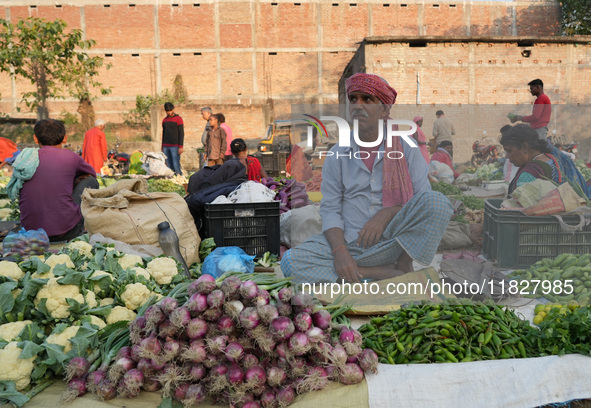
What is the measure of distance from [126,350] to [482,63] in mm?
17242

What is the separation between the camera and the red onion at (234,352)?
2.05 m

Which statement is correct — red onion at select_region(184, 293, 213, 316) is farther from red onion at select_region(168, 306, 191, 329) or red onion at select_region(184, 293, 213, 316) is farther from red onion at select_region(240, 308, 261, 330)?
red onion at select_region(240, 308, 261, 330)

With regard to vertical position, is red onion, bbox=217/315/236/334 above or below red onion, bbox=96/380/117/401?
above

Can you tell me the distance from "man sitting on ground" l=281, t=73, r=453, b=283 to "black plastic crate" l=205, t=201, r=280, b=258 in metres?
1.29

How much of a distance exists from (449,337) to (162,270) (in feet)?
6.19

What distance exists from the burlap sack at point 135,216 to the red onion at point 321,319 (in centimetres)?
209

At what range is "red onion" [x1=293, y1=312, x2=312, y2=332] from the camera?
84.7 inches

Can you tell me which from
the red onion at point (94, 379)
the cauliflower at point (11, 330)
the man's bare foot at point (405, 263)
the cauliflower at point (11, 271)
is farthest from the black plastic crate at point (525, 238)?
the cauliflower at point (11, 271)

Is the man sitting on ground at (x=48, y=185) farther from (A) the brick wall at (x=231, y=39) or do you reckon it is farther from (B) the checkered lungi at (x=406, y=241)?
(A) the brick wall at (x=231, y=39)

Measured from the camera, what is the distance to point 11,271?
276cm

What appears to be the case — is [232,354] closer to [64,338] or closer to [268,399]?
[268,399]

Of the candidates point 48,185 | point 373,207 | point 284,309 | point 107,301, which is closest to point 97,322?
point 107,301

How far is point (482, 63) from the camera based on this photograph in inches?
659

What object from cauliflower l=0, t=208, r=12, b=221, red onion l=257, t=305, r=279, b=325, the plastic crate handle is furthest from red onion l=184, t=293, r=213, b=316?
cauliflower l=0, t=208, r=12, b=221
